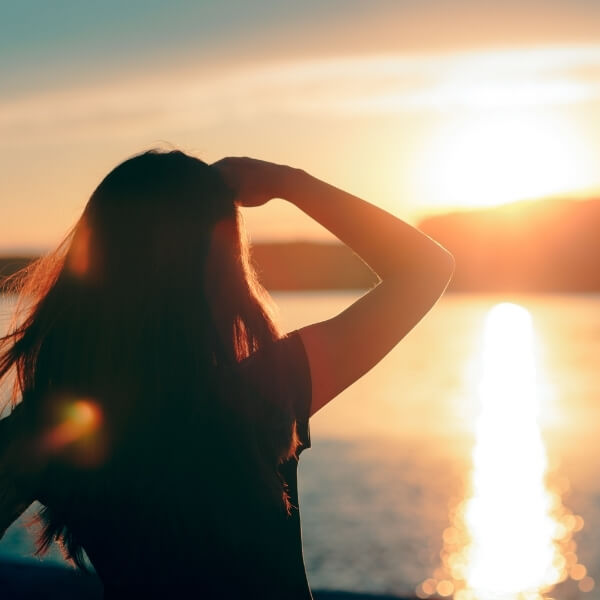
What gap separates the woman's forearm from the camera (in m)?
1.71

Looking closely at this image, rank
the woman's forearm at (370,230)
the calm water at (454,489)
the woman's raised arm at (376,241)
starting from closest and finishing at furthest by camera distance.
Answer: the woman's raised arm at (376,241) → the woman's forearm at (370,230) → the calm water at (454,489)

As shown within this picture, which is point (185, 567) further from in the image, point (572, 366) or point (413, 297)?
point (572, 366)

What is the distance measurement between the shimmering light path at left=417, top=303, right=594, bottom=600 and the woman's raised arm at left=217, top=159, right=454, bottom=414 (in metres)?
23.5

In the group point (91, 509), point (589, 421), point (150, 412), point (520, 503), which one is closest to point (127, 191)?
point (150, 412)

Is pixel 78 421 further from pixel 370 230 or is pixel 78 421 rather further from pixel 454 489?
pixel 454 489

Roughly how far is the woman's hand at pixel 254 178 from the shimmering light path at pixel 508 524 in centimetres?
2361

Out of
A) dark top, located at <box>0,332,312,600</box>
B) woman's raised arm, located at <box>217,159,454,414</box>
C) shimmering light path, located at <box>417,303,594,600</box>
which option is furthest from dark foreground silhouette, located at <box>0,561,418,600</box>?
shimmering light path, located at <box>417,303,594,600</box>

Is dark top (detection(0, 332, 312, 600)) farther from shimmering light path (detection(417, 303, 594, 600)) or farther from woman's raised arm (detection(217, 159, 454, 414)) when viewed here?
shimmering light path (detection(417, 303, 594, 600))

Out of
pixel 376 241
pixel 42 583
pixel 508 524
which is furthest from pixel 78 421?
pixel 508 524

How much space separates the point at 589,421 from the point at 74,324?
64.5 metres

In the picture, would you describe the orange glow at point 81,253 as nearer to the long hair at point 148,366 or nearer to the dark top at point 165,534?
the long hair at point 148,366

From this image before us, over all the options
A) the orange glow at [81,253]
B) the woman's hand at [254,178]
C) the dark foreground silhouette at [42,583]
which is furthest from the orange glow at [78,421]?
the dark foreground silhouette at [42,583]

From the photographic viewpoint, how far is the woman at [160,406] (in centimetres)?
133

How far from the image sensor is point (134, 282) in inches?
52.9
